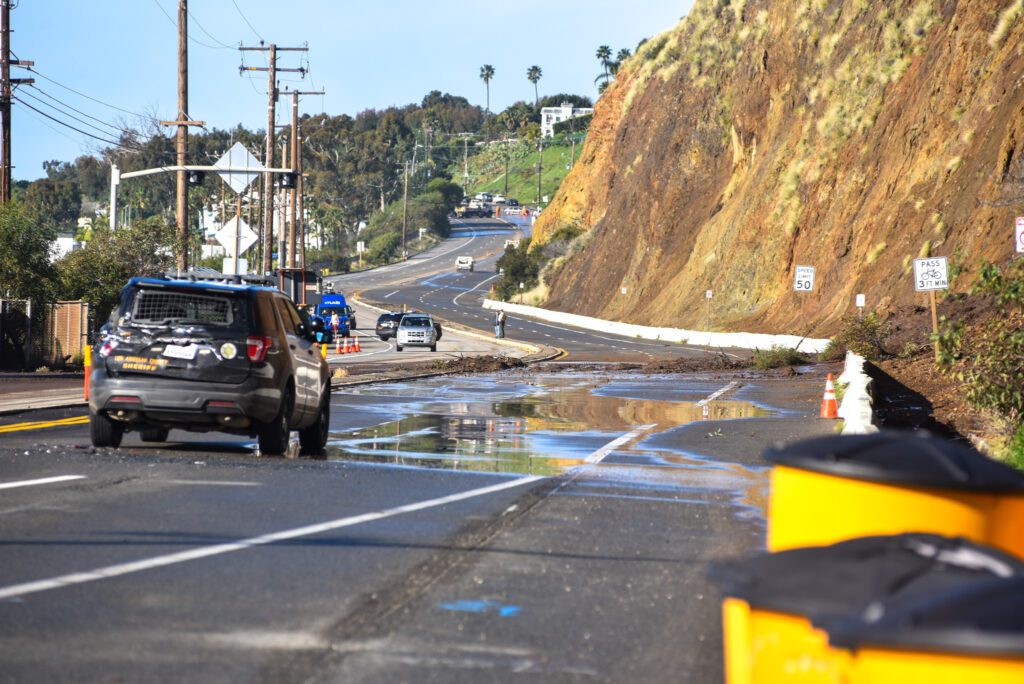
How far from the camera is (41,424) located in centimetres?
1897

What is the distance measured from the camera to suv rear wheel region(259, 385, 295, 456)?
15.2 metres

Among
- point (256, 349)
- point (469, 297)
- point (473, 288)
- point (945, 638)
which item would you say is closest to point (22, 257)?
point (256, 349)

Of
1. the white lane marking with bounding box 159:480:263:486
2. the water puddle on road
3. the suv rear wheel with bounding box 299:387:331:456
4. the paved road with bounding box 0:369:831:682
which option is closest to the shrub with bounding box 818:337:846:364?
the water puddle on road

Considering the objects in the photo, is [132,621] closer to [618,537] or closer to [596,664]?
[596,664]

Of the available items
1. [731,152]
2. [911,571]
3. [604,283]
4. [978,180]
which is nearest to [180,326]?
[911,571]

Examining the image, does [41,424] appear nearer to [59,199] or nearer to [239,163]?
[239,163]

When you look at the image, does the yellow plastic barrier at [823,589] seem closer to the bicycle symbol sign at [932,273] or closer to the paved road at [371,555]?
the paved road at [371,555]

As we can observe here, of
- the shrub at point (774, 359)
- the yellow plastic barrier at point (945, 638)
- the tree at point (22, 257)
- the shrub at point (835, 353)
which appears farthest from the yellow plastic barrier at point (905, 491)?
the shrub at point (835, 353)

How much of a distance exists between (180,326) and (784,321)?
5418cm

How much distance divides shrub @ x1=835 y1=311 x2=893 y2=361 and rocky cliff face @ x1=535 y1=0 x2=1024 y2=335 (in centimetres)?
419

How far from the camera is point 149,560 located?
8586mm

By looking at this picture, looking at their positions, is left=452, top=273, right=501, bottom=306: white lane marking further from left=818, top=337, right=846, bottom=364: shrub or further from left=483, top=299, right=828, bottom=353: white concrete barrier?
left=818, top=337, right=846, bottom=364: shrub

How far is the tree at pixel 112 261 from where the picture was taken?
41844 mm

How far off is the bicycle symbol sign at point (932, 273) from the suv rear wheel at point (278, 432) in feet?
74.3
